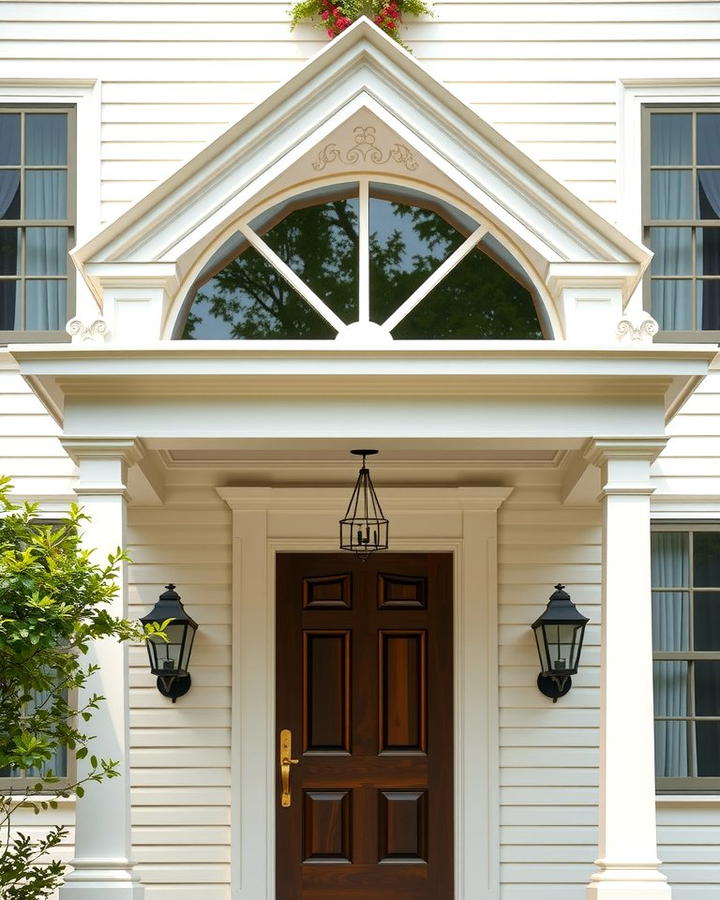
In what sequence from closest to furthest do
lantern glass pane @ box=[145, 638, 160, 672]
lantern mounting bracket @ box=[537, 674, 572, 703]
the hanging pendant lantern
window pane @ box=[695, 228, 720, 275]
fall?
the hanging pendant lantern
lantern glass pane @ box=[145, 638, 160, 672]
lantern mounting bracket @ box=[537, 674, 572, 703]
window pane @ box=[695, 228, 720, 275]

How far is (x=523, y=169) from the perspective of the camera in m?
7.28

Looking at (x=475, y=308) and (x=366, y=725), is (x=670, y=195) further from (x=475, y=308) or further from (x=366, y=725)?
(x=366, y=725)

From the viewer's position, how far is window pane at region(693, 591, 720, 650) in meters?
8.88

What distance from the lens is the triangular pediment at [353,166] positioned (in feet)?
23.6

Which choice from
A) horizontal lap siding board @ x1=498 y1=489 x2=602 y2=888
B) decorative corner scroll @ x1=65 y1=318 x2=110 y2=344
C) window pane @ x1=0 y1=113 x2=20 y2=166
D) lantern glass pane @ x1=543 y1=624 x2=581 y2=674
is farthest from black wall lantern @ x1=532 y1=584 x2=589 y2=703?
window pane @ x1=0 y1=113 x2=20 y2=166

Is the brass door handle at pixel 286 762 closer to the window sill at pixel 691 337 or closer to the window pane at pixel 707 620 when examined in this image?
the window pane at pixel 707 620

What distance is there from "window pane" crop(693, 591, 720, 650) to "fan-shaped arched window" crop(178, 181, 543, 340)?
98.6 inches

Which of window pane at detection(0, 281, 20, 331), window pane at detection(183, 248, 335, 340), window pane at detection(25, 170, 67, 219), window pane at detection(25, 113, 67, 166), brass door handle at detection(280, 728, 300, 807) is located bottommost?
brass door handle at detection(280, 728, 300, 807)

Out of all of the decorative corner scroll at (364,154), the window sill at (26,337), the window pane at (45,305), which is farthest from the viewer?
the window pane at (45,305)

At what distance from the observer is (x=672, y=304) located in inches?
367

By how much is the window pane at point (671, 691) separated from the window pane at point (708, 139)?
3.42 m

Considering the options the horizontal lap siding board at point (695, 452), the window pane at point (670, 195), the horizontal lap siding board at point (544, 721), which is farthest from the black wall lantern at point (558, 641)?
the window pane at point (670, 195)

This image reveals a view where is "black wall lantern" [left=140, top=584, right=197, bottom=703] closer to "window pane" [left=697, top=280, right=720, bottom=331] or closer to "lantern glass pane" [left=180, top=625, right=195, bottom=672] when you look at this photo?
"lantern glass pane" [left=180, top=625, right=195, bottom=672]

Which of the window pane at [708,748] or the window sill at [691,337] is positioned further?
the window sill at [691,337]
